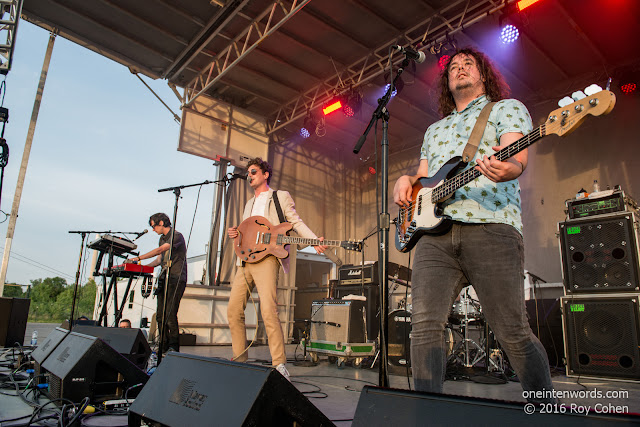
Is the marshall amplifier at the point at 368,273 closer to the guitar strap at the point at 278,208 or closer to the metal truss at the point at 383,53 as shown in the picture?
the guitar strap at the point at 278,208

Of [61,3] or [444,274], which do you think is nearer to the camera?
[444,274]

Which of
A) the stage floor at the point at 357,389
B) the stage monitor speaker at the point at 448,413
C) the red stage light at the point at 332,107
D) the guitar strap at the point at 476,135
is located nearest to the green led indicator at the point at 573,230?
the stage floor at the point at 357,389

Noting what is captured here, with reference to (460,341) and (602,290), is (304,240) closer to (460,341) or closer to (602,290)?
(460,341)

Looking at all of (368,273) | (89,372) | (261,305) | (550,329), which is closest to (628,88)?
(550,329)

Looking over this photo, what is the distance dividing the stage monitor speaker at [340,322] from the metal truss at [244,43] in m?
4.45

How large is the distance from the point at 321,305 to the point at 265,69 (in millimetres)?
5679

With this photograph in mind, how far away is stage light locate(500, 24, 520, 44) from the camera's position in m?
6.39

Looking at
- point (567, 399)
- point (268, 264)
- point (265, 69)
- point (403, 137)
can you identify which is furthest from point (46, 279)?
point (567, 399)

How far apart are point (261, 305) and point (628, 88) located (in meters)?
7.91

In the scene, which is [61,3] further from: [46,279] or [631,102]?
[46,279]

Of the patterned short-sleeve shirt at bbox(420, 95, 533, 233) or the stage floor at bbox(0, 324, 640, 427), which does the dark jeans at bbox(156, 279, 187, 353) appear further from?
the patterned short-sleeve shirt at bbox(420, 95, 533, 233)

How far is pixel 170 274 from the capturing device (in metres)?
5.35

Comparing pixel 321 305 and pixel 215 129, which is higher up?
pixel 215 129

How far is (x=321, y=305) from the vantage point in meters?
5.96
